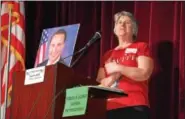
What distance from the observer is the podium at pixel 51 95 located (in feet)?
6.51

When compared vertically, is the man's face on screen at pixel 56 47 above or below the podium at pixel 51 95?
above

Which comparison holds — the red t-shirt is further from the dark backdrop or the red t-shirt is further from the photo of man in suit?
the dark backdrop

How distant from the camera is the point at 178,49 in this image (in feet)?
10.5

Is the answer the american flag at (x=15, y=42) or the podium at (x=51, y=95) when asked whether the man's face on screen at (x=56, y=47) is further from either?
the american flag at (x=15, y=42)

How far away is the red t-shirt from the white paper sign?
2.10ft

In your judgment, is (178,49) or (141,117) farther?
(178,49)

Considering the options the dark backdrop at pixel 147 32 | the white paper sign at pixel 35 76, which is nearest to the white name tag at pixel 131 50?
the dark backdrop at pixel 147 32

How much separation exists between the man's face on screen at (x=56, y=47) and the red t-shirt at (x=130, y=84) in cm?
36

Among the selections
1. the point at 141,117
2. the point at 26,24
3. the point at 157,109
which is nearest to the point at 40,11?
the point at 26,24

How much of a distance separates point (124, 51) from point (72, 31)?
37cm

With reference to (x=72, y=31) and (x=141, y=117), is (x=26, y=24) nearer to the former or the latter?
(x=72, y=31)

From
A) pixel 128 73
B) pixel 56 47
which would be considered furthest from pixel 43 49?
pixel 128 73

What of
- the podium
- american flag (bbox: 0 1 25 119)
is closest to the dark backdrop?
american flag (bbox: 0 1 25 119)

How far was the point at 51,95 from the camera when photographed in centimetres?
200
